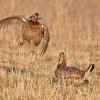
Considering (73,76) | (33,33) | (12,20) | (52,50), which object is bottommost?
(73,76)

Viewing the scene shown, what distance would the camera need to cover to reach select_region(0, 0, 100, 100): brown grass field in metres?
8.76

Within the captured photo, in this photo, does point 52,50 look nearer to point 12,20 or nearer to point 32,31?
point 12,20

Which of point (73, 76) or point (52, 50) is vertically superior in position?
point (52, 50)

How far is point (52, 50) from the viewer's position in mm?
12719

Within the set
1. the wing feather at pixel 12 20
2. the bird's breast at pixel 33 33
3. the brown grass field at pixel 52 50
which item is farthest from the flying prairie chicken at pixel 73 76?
the wing feather at pixel 12 20

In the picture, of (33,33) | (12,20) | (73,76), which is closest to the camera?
(73,76)

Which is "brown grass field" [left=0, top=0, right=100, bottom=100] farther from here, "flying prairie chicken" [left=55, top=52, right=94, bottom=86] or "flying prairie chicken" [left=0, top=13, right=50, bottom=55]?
"flying prairie chicken" [left=0, top=13, right=50, bottom=55]

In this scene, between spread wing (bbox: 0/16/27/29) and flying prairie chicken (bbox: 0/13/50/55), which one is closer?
flying prairie chicken (bbox: 0/13/50/55)

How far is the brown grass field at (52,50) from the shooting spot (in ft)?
28.7

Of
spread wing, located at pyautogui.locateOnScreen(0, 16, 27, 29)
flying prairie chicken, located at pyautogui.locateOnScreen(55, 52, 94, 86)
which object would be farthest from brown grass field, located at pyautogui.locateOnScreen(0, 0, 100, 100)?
spread wing, located at pyautogui.locateOnScreen(0, 16, 27, 29)

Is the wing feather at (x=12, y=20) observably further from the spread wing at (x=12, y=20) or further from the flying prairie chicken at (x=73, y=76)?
the flying prairie chicken at (x=73, y=76)

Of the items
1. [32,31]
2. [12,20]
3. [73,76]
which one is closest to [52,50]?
[12,20]

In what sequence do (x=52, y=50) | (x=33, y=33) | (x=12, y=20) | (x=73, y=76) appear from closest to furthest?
(x=73, y=76)
(x=33, y=33)
(x=12, y=20)
(x=52, y=50)

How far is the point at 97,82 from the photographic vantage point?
9.84m
